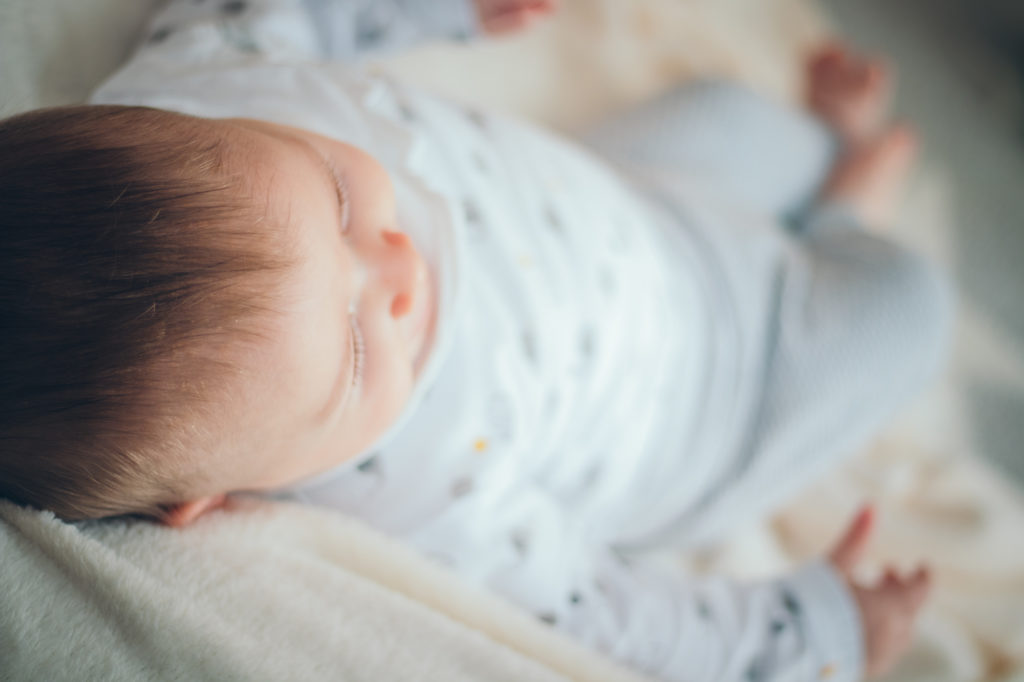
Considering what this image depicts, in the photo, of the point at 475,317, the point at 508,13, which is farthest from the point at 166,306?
the point at 508,13

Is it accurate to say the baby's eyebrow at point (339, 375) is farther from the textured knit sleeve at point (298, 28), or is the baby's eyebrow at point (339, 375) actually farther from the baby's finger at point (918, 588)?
the baby's finger at point (918, 588)

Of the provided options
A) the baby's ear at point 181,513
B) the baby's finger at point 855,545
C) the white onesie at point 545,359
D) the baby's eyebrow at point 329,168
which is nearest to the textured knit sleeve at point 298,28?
the white onesie at point 545,359

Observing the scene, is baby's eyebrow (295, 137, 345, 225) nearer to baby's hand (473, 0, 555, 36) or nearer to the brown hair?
the brown hair

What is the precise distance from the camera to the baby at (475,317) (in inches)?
16.8

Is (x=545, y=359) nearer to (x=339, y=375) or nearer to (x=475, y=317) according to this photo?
(x=475, y=317)

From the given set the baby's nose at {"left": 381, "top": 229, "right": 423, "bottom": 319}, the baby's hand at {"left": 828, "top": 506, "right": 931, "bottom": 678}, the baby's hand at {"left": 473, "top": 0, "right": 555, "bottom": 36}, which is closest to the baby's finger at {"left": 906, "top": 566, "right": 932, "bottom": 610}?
the baby's hand at {"left": 828, "top": 506, "right": 931, "bottom": 678}

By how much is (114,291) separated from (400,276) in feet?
0.61

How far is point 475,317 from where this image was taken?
0.70 m

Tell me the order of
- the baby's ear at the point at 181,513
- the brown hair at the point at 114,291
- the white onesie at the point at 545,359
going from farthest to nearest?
1. the white onesie at the point at 545,359
2. the baby's ear at the point at 181,513
3. the brown hair at the point at 114,291

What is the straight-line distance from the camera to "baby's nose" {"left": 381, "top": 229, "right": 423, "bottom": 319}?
1.73 ft

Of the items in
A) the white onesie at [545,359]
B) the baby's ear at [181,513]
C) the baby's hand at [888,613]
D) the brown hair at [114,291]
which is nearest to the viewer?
the brown hair at [114,291]

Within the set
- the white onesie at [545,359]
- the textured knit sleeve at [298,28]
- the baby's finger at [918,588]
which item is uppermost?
the textured knit sleeve at [298,28]

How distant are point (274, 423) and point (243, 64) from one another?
367 mm

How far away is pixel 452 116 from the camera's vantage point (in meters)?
0.78
